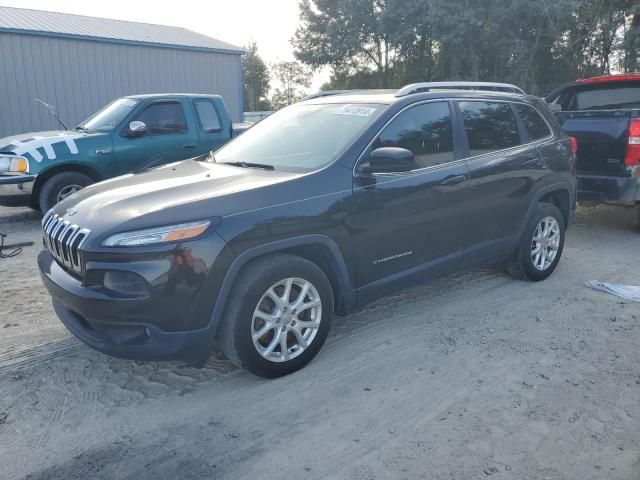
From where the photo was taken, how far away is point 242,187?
11.0 ft

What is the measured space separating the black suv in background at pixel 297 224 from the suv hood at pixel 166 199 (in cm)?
1

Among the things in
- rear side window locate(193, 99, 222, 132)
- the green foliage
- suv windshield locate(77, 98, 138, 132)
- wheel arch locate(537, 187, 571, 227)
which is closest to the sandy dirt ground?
wheel arch locate(537, 187, 571, 227)

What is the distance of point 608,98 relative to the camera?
7488mm

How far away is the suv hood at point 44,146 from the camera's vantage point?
732 centimetres

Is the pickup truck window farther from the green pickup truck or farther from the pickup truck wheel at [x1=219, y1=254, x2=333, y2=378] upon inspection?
the pickup truck wheel at [x1=219, y1=254, x2=333, y2=378]

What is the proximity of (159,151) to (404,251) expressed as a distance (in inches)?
206

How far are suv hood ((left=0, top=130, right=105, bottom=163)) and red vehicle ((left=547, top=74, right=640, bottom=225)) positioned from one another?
6341mm

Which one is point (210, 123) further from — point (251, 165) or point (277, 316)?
point (277, 316)

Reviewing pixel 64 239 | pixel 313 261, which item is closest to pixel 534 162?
pixel 313 261

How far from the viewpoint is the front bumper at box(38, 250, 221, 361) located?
9.62 ft

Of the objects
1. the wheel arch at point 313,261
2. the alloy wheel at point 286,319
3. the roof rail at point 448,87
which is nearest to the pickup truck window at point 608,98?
the roof rail at point 448,87

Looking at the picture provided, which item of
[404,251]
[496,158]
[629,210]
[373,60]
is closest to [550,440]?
→ [404,251]

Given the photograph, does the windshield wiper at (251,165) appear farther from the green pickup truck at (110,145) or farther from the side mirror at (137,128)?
the side mirror at (137,128)

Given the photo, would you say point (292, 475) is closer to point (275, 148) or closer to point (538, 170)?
point (275, 148)
